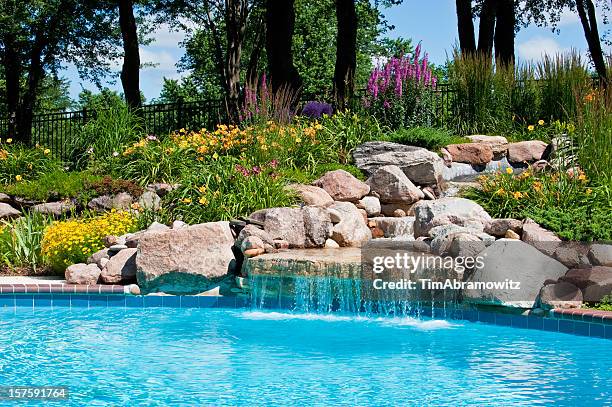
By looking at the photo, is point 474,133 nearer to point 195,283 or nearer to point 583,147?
point 583,147

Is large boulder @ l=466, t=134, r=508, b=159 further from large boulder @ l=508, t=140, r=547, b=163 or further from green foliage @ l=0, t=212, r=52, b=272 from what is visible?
green foliage @ l=0, t=212, r=52, b=272

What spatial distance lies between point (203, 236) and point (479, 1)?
16367 millimetres

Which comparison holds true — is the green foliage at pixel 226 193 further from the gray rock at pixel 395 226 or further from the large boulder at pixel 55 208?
the large boulder at pixel 55 208

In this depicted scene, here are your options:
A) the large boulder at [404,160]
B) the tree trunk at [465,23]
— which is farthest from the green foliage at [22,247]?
the tree trunk at [465,23]

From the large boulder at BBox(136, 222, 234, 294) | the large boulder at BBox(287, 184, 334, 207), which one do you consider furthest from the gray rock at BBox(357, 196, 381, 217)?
the large boulder at BBox(136, 222, 234, 294)

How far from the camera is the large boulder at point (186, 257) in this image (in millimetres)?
8461

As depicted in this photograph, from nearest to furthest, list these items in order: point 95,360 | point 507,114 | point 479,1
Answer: point 95,360 < point 507,114 < point 479,1

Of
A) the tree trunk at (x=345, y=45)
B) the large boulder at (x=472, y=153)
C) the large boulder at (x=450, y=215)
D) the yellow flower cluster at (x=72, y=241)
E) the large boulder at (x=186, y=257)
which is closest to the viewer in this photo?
the large boulder at (x=186, y=257)

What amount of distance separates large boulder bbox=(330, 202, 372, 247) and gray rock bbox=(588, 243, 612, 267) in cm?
271

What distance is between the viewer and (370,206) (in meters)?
10.3

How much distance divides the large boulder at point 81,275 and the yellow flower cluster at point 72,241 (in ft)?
1.41

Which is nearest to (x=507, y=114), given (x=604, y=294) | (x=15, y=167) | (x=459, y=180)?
(x=459, y=180)

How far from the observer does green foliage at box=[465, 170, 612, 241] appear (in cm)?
777

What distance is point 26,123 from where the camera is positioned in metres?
23.8
